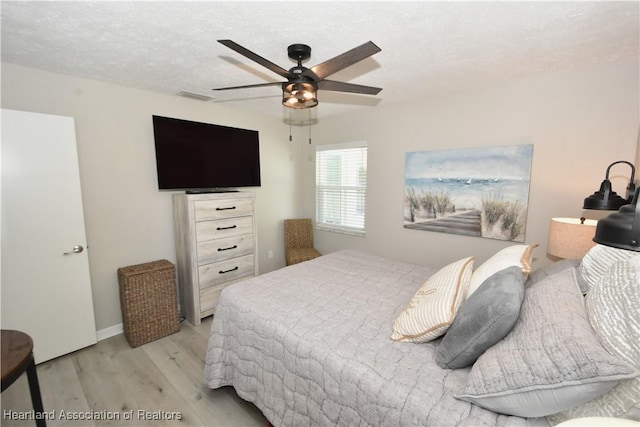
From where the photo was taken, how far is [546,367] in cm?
86

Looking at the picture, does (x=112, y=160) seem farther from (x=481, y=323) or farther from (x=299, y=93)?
(x=481, y=323)

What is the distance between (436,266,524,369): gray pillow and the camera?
107cm

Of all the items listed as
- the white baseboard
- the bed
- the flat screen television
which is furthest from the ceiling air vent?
the white baseboard

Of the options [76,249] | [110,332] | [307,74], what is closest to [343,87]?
[307,74]

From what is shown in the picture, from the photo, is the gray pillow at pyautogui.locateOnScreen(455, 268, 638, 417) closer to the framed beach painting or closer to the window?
the framed beach painting

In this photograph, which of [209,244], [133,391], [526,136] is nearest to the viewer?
[133,391]

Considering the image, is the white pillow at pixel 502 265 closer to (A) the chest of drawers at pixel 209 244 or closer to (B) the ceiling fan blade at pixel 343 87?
(B) the ceiling fan blade at pixel 343 87

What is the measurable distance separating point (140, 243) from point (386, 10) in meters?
2.99

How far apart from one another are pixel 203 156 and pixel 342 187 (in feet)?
6.09

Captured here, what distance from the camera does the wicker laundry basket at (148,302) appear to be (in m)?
2.51

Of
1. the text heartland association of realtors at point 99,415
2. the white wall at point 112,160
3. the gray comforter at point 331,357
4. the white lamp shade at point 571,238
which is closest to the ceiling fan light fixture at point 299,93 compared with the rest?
the gray comforter at point 331,357

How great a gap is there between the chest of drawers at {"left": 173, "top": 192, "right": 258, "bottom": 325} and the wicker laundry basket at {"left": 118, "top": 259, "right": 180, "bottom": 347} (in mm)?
220

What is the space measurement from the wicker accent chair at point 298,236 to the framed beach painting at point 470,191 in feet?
5.10

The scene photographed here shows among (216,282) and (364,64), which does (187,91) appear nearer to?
(364,64)
